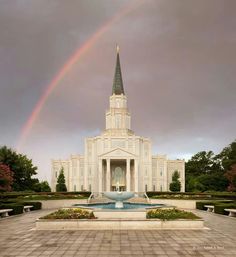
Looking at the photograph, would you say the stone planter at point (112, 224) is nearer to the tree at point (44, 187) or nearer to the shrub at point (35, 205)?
the shrub at point (35, 205)

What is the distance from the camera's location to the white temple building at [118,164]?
70.8 meters

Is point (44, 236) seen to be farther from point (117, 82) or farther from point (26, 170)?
point (117, 82)

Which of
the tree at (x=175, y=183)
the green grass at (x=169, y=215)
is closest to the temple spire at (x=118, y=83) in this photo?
the tree at (x=175, y=183)

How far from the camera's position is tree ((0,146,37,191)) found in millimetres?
60375

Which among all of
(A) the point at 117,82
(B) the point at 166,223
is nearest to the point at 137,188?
(A) the point at 117,82

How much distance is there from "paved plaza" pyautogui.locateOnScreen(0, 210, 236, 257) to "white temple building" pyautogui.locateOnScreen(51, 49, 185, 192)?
51857 millimetres

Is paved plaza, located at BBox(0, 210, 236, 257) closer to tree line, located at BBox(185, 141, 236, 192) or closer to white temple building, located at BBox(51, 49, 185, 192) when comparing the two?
tree line, located at BBox(185, 141, 236, 192)

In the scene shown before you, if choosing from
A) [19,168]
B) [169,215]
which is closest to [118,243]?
[169,215]

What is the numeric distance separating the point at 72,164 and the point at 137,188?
48.8ft

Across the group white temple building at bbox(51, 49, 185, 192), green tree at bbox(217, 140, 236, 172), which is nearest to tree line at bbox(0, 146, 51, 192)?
white temple building at bbox(51, 49, 185, 192)

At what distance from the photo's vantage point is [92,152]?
2874 inches

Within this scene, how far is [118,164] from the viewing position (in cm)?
7250

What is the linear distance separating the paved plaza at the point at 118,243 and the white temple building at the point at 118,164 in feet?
170

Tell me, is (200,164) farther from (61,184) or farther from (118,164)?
(61,184)
